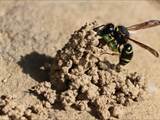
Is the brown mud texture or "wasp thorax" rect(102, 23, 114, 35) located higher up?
"wasp thorax" rect(102, 23, 114, 35)

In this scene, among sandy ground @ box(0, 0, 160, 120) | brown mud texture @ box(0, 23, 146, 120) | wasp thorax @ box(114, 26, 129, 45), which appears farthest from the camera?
wasp thorax @ box(114, 26, 129, 45)

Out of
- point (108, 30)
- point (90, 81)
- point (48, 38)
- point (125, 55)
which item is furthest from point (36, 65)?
point (125, 55)

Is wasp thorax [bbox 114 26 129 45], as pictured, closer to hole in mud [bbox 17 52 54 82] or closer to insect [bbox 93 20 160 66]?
insect [bbox 93 20 160 66]

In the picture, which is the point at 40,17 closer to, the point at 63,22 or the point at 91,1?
the point at 63,22

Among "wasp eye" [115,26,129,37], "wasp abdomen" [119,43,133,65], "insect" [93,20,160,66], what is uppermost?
"wasp eye" [115,26,129,37]

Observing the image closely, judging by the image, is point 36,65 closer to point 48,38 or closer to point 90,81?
point 48,38

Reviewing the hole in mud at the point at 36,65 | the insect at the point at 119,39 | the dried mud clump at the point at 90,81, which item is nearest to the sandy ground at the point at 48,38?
the hole in mud at the point at 36,65

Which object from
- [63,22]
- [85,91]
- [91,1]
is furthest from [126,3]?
[85,91]

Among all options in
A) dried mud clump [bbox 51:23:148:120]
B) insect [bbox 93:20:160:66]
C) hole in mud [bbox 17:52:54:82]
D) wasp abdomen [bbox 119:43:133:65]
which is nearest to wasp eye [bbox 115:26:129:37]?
insect [bbox 93:20:160:66]
